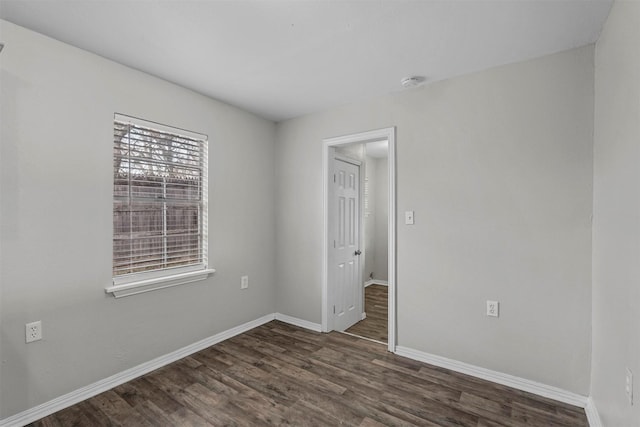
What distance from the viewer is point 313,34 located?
1.92 meters

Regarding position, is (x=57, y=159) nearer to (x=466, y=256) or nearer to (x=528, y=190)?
(x=466, y=256)

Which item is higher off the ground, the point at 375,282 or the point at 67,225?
the point at 67,225

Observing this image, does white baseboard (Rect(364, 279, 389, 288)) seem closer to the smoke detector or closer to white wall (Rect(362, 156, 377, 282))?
white wall (Rect(362, 156, 377, 282))

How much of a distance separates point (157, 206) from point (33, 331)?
3.78 ft

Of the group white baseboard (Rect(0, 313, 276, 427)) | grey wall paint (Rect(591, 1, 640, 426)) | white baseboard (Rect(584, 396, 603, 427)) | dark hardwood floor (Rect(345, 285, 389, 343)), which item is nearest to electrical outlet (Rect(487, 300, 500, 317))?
grey wall paint (Rect(591, 1, 640, 426))

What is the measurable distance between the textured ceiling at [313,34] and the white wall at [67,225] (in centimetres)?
22

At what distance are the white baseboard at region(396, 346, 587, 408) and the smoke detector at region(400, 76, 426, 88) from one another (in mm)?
2380

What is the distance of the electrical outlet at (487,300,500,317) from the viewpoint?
2320 millimetres

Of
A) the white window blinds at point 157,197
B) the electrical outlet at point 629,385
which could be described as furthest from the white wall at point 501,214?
the white window blinds at point 157,197

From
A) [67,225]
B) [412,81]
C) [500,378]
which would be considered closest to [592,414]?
[500,378]

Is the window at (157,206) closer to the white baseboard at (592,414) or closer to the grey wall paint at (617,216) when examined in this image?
the grey wall paint at (617,216)

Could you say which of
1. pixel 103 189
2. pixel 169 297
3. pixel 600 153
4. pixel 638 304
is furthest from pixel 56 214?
pixel 600 153

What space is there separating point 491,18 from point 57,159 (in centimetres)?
291

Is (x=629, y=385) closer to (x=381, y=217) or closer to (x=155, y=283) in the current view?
(x=155, y=283)
